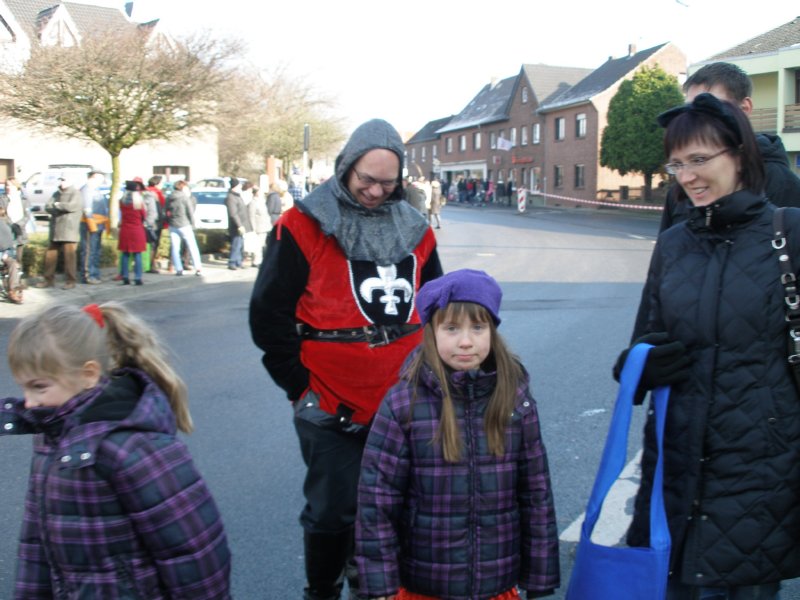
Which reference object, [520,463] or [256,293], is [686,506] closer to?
[520,463]

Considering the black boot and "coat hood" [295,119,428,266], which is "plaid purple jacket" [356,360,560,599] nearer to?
the black boot

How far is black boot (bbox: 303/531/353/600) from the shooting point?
307 centimetres

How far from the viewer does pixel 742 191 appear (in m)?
2.36

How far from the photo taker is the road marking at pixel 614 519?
13.0 ft

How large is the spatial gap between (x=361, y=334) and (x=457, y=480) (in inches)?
28.5

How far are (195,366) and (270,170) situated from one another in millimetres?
16474

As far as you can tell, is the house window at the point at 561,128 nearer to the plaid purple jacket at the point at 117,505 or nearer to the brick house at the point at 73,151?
the brick house at the point at 73,151

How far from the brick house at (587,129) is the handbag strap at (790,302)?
44.9 metres

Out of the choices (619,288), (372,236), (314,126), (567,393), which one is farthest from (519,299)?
(314,126)

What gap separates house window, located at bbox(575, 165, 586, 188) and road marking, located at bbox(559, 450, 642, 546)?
48.7 metres

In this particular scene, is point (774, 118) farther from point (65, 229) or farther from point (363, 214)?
point (363, 214)

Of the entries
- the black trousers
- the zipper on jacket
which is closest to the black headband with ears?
the zipper on jacket

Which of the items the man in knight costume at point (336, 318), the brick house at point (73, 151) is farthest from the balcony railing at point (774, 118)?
the man in knight costume at point (336, 318)

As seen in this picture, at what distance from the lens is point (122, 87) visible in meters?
16.3
